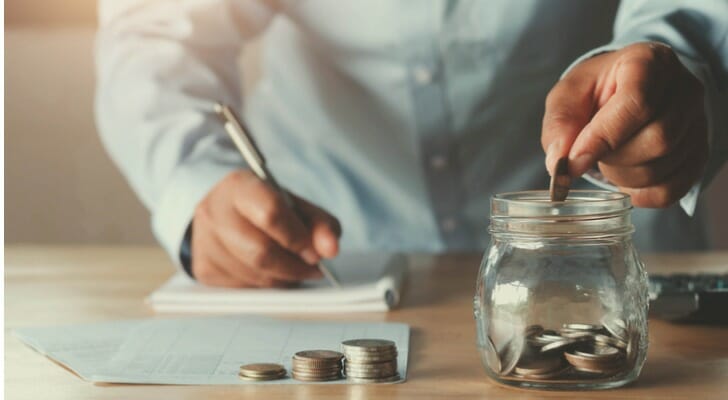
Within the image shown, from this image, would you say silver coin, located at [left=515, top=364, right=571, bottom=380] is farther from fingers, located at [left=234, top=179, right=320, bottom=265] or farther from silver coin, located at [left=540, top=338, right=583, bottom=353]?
fingers, located at [left=234, top=179, right=320, bottom=265]

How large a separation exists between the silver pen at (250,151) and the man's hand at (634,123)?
0.28 m

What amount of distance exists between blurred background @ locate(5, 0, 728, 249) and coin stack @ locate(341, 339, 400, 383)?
1.72 m

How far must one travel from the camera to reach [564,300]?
56 cm

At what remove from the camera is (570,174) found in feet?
2.00

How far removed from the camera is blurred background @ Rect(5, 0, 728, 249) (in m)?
2.27

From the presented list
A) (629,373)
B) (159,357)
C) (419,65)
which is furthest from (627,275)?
(419,65)

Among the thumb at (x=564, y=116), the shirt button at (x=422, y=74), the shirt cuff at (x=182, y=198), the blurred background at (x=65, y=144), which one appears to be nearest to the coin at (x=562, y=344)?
the thumb at (x=564, y=116)

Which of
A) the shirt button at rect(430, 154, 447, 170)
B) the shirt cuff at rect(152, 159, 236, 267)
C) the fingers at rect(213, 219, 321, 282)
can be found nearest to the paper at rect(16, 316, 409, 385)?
the fingers at rect(213, 219, 321, 282)

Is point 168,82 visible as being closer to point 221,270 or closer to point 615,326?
point 221,270

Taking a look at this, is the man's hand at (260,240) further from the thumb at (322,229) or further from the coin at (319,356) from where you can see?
the coin at (319,356)

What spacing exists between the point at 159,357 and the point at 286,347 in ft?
0.27

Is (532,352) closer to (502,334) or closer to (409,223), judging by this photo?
(502,334)

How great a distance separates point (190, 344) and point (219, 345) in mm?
20

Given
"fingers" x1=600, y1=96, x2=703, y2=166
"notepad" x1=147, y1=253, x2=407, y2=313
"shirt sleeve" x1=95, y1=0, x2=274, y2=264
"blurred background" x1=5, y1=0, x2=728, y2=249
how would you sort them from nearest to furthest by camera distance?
"fingers" x1=600, y1=96, x2=703, y2=166 → "notepad" x1=147, y1=253, x2=407, y2=313 → "shirt sleeve" x1=95, y1=0, x2=274, y2=264 → "blurred background" x1=5, y1=0, x2=728, y2=249
